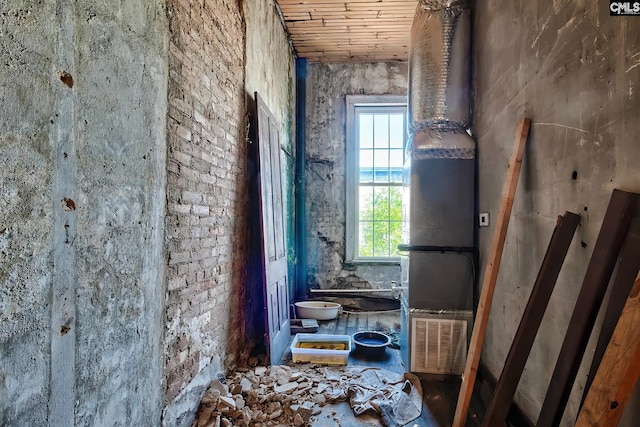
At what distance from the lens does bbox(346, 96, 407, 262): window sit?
536cm

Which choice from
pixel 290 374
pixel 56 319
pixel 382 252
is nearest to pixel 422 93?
pixel 290 374

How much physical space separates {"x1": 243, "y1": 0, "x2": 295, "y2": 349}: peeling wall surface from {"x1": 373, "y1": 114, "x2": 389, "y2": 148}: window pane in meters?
1.22

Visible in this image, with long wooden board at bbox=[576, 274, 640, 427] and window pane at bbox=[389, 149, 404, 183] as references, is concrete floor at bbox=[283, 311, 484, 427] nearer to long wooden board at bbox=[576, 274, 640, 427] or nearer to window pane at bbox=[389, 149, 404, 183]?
long wooden board at bbox=[576, 274, 640, 427]

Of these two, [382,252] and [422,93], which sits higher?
[422,93]

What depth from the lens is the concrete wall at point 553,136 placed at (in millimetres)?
1345

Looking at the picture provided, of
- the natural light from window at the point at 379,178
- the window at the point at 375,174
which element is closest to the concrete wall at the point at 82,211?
the window at the point at 375,174

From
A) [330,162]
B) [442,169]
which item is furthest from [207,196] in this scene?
[330,162]

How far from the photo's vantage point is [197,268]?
2182 mm

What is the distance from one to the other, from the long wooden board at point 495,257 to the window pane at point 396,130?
338 cm

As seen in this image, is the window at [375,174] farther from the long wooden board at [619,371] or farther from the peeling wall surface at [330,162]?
the long wooden board at [619,371]

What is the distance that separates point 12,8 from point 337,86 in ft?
15.5

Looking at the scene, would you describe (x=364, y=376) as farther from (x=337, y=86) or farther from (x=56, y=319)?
(x=337, y=86)

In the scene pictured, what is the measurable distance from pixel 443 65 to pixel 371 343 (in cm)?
246

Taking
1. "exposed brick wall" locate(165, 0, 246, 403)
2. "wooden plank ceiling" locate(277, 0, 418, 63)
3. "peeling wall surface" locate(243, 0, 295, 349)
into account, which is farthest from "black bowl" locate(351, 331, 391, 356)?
"wooden plank ceiling" locate(277, 0, 418, 63)
